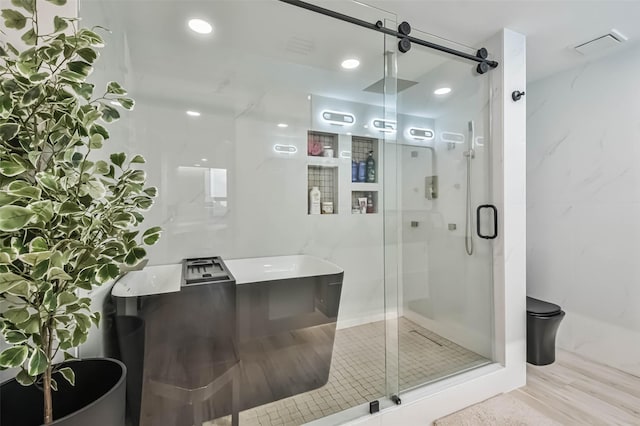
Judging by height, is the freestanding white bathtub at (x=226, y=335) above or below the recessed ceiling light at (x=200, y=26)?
below

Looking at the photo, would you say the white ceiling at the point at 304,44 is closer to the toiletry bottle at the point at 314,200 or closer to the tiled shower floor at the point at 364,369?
the toiletry bottle at the point at 314,200

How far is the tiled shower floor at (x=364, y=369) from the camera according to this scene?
169cm

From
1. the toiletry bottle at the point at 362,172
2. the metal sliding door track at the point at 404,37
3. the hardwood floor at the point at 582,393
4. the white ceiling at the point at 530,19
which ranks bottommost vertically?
the hardwood floor at the point at 582,393

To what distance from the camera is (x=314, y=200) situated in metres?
2.40

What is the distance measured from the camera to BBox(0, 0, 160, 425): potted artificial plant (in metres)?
0.63

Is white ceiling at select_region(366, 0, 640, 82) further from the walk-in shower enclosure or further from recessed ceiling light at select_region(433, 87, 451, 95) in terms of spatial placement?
recessed ceiling light at select_region(433, 87, 451, 95)

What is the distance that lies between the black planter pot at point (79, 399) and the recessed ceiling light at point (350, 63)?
2401 millimetres

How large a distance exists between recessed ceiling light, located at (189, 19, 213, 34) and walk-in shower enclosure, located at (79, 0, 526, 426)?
0.03 m

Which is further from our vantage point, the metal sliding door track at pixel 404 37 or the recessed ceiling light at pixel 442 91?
the recessed ceiling light at pixel 442 91

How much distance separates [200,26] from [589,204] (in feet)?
11.2

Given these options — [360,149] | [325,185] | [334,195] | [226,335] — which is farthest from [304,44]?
[226,335]

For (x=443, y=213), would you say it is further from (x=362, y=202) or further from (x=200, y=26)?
(x=200, y=26)

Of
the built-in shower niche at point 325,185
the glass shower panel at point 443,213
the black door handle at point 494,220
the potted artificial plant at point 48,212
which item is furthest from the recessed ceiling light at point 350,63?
the potted artificial plant at point 48,212

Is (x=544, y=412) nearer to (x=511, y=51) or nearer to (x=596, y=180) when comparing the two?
(x=596, y=180)
